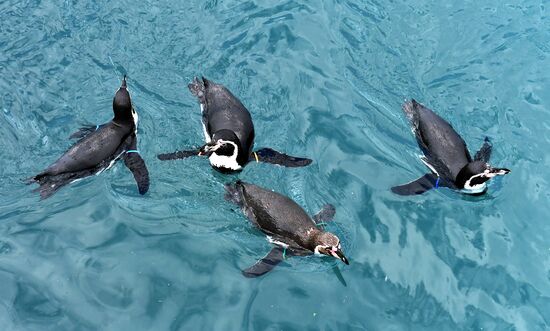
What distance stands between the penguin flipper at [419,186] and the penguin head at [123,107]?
3.31 meters

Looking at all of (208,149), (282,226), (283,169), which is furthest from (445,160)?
(208,149)

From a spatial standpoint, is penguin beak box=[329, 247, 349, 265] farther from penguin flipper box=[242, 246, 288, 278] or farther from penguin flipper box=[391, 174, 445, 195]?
penguin flipper box=[391, 174, 445, 195]

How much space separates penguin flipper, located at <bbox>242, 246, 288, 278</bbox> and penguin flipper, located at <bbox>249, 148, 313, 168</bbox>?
130 cm

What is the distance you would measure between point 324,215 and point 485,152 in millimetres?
2444

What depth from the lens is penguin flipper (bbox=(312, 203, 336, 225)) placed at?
652 cm

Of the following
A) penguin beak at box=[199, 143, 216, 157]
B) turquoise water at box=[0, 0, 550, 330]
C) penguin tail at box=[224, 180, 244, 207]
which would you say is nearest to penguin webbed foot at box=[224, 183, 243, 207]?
penguin tail at box=[224, 180, 244, 207]

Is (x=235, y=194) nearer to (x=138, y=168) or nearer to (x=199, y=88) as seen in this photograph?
(x=138, y=168)

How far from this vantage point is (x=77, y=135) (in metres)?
7.45

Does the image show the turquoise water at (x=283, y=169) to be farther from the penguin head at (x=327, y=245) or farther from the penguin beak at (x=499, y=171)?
the penguin beak at (x=499, y=171)

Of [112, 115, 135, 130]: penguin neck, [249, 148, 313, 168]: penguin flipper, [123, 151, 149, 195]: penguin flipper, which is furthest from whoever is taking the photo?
[112, 115, 135, 130]: penguin neck

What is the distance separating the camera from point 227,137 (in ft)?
22.3

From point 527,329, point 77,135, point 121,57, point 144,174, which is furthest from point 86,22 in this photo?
point 527,329

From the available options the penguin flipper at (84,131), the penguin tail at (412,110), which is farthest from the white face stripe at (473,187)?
the penguin flipper at (84,131)

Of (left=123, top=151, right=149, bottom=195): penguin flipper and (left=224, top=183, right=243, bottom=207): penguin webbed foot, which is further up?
(left=224, top=183, right=243, bottom=207): penguin webbed foot
